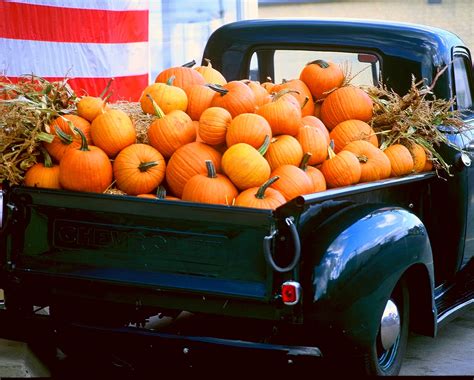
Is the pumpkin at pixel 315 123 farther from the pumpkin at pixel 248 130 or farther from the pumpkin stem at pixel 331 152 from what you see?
the pumpkin at pixel 248 130

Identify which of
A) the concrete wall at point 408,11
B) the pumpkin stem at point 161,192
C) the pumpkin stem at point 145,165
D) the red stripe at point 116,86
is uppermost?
the pumpkin stem at point 145,165

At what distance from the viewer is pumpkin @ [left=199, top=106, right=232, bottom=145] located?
5219 millimetres

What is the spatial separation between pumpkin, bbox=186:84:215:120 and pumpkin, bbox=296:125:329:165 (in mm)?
567

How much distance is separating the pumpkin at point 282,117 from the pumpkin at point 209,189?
535 millimetres

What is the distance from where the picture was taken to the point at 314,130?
543cm

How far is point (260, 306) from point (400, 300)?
1.14 meters

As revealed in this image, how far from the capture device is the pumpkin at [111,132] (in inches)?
204

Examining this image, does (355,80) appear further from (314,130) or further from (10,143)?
(10,143)

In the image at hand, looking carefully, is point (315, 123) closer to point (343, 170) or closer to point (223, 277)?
point (343, 170)

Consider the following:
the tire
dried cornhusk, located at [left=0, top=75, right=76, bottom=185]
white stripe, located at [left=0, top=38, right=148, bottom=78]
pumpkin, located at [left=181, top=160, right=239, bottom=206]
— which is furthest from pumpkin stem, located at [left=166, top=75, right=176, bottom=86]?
white stripe, located at [left=0, top=38, right=148, bottom=78]

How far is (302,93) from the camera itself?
6.04 meters

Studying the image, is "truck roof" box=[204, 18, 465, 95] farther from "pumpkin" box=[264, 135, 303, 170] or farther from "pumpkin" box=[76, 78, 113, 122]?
"pumpkin" box=[76, 78, 113, 122]

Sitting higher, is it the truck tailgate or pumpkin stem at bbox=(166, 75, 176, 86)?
pumpkin stem at bbox=(166, 75, 176, 86)

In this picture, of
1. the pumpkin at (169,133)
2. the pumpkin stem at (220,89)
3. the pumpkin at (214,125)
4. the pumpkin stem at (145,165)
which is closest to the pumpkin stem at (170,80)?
the pumpkin stem at (220,89)
